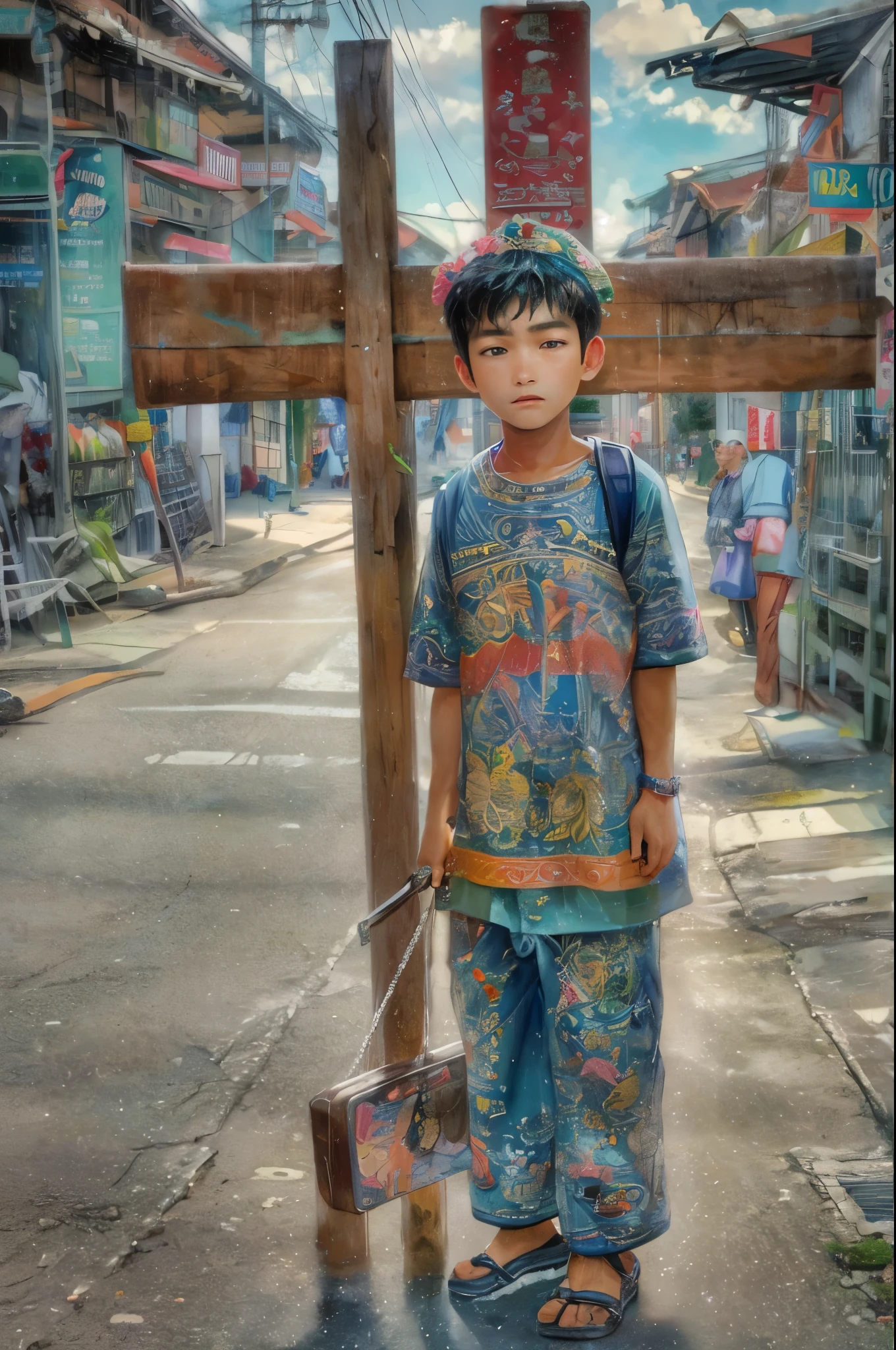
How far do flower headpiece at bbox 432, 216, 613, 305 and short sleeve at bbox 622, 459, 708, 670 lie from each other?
12.3 inches

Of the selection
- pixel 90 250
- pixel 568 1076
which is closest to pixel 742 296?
pixel 568 1076

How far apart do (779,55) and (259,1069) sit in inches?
123

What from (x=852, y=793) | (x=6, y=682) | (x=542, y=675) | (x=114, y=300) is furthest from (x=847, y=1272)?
(x=114, y=300)

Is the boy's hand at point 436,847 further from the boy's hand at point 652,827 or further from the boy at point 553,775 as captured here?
the boy's hand at point 652,827

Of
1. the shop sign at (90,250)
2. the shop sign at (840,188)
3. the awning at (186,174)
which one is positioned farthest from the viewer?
the shop sign at (90,250)

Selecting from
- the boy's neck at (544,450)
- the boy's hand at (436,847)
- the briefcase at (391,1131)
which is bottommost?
the briefcase at (391,1131)

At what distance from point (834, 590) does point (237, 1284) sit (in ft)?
13.6

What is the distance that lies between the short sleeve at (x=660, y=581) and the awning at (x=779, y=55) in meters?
1.35

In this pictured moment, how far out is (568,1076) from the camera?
2068 mm

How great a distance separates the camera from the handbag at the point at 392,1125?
1981 mm

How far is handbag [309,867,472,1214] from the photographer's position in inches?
78.0

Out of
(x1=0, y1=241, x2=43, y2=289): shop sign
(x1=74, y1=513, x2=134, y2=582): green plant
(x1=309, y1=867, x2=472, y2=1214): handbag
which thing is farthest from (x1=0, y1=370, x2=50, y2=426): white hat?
(x1=309, y1=867, x2=472, y2=1214): handbag

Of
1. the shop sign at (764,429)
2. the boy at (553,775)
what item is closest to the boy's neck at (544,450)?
the boy at (553,775)

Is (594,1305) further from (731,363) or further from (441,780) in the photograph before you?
(731,363)
